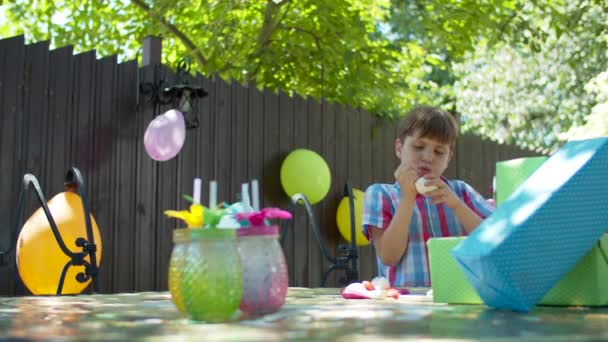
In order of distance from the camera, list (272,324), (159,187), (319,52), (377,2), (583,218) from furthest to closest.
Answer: (377,2) → (319,52) → (159,187) → (583,218) → (272,324)

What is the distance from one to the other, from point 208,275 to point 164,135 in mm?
3548

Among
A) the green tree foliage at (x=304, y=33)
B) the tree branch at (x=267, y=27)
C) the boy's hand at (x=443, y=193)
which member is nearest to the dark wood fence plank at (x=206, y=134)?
the green tree foliage at (x=304, y=33)

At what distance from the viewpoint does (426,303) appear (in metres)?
→ 1.16

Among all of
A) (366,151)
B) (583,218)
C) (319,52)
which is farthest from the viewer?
(319,52)

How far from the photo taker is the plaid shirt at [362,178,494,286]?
212cm

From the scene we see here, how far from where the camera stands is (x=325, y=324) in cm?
79

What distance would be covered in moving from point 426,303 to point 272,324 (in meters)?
0.42

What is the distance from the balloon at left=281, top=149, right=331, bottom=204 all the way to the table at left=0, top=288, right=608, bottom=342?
4.25 metres

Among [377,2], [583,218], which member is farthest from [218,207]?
[377,2]

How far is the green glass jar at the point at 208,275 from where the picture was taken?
880 mm

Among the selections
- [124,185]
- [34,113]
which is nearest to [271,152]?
[124,185]

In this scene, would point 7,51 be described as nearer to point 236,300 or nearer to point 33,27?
point 236,300

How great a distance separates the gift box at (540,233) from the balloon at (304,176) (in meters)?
4.32

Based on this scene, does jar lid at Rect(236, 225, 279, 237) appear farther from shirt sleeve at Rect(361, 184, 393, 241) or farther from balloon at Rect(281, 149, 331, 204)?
balloon at Rect(281, 149, 331, 204)
